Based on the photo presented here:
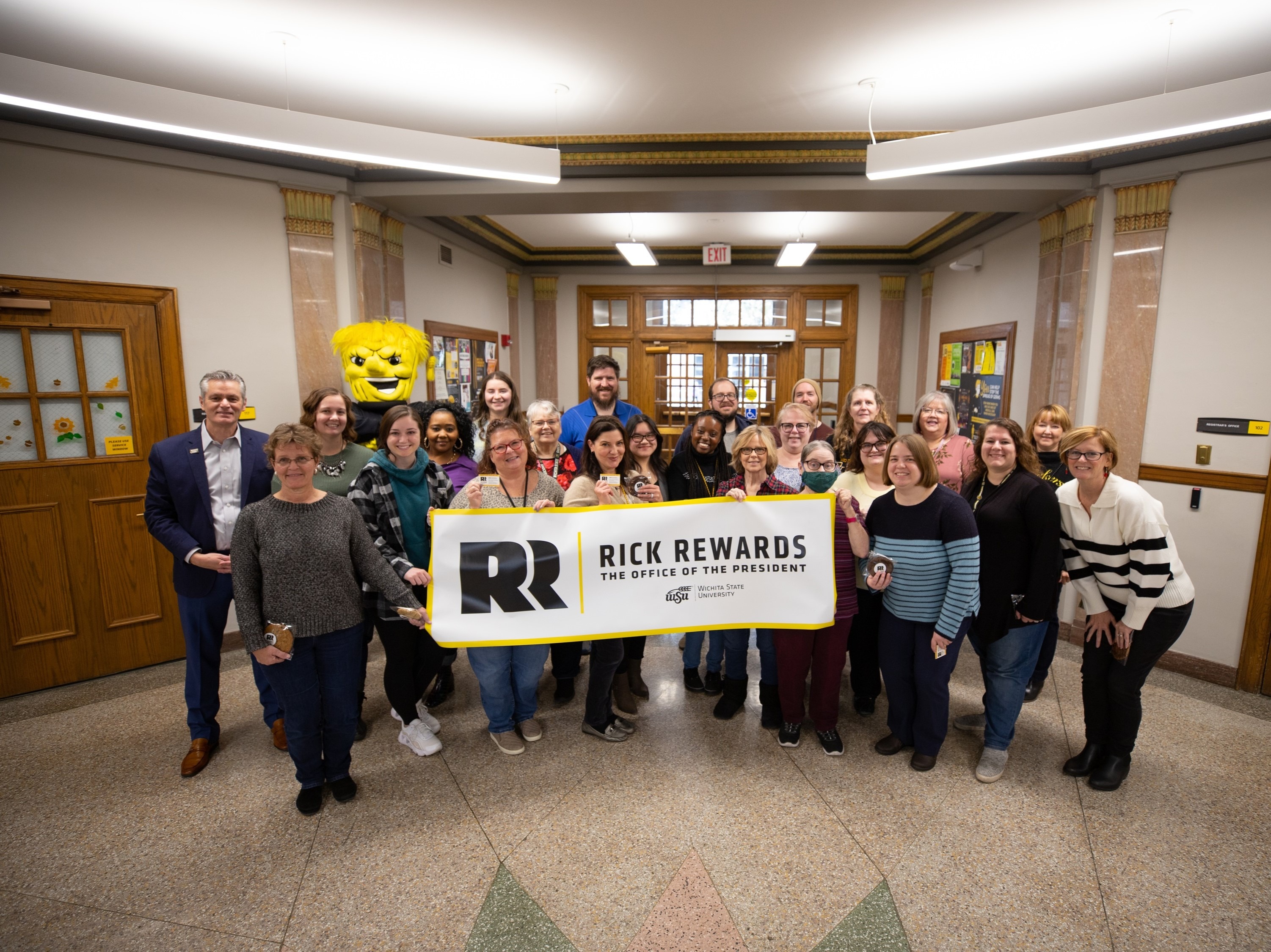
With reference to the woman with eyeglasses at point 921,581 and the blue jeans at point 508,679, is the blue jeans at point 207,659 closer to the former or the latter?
the blue jeans at point 508,679

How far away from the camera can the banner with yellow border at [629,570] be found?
241 cm

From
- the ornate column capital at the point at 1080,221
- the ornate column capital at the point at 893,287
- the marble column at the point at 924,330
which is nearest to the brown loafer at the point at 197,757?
the ornate column capital at the point at 1080,221

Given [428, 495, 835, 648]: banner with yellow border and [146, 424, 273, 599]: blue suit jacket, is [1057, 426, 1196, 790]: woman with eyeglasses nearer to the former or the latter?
[428, 495, 835, 648]: banner with yellow border

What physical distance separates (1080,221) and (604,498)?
3.73m

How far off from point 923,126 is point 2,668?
6070 mm

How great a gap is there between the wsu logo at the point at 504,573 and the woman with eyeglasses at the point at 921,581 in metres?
1.29

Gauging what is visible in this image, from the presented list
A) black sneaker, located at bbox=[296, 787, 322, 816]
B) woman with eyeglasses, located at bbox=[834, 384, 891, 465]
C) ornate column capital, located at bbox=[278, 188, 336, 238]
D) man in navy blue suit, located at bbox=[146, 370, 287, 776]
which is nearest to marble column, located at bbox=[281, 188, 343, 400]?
ornate column capital, located at bbox=[278, 188, 336, 238]

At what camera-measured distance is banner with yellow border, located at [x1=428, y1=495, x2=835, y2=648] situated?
2.41m

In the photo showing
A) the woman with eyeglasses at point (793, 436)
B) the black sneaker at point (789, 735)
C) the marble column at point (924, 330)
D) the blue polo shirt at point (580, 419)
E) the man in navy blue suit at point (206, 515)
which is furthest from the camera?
the marble column at point (924, 330)

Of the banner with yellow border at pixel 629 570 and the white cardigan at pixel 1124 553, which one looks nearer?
the white cardigan at pixel 1124 553

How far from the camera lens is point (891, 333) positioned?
7.50m

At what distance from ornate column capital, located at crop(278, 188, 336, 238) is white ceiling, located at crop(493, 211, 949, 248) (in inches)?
69.8

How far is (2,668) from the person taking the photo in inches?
123

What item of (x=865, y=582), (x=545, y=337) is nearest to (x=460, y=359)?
(x=545, y=337)
